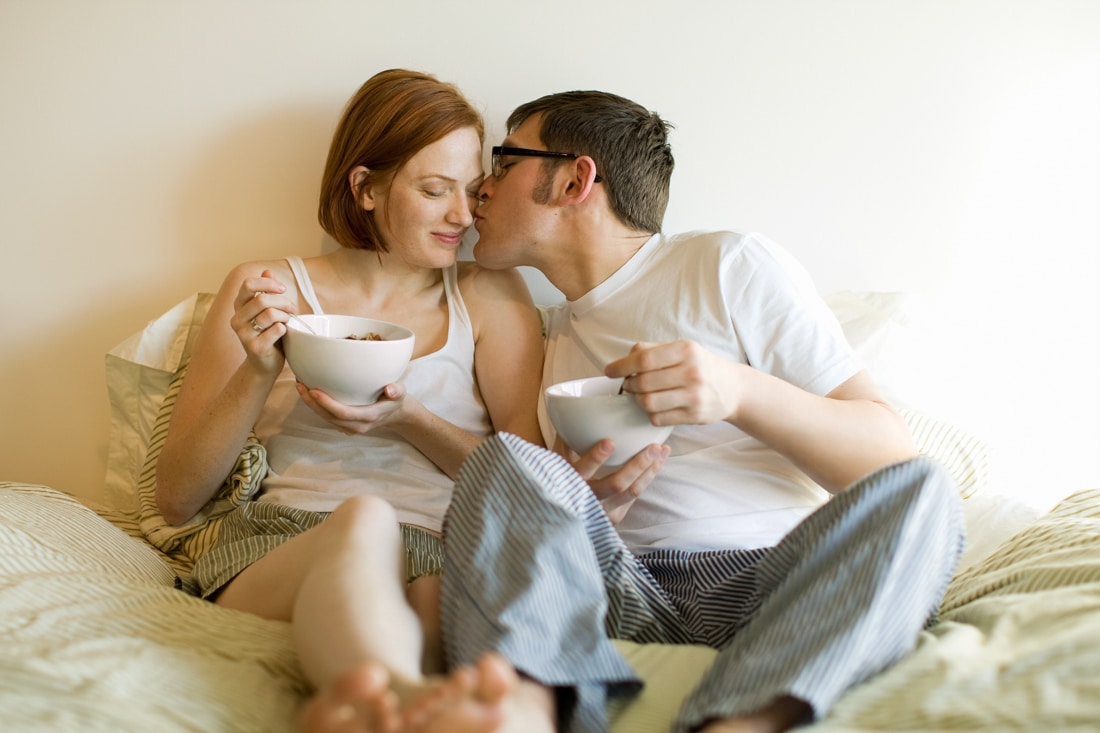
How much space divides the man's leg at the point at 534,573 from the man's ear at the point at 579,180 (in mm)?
723

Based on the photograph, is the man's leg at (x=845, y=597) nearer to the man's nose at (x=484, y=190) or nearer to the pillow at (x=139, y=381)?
the man's nose at (x=484, y=190)

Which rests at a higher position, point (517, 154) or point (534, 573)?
point (517, 154)

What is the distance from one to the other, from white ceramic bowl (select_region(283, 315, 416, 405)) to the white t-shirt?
1.47 feet

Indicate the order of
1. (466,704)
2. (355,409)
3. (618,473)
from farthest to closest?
(355,409), (618,473), (466,704)

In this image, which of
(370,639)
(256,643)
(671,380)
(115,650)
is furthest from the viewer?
(671,380)

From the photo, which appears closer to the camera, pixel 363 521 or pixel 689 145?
pixel 363 521

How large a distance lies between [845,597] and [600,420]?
1.30 feet

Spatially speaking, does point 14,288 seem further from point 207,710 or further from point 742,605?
point 742,605

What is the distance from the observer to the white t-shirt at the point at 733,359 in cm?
144

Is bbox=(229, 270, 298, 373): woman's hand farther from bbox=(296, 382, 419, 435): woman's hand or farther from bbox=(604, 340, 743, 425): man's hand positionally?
bbox=(604, 340, 743, 425): man's hand

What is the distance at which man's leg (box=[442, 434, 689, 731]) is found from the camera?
944mm

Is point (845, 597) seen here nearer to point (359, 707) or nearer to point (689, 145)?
point (359, 707)

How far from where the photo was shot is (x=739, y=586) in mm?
1152

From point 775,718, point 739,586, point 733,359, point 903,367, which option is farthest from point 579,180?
point 775,718
